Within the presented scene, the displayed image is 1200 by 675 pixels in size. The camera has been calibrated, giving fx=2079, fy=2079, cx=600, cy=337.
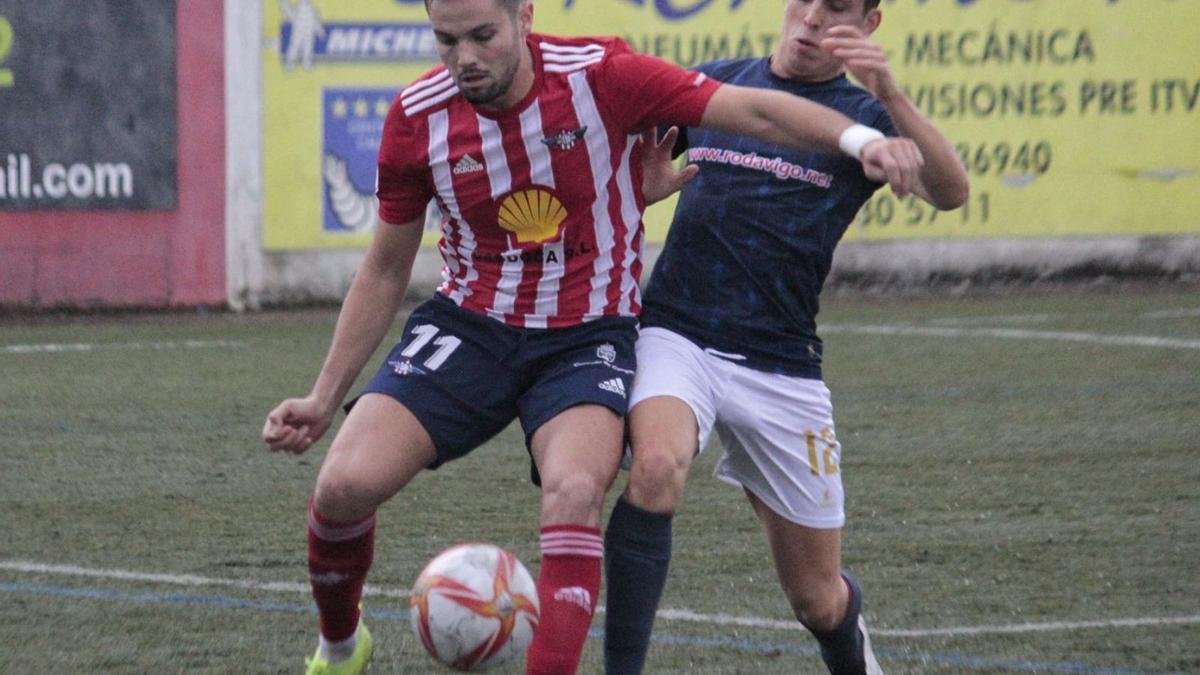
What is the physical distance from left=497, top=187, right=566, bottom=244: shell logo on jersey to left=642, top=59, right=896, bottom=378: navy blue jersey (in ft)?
1.21

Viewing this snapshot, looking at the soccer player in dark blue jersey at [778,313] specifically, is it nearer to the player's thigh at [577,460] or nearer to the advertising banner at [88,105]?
the player's thigh at [577,460]

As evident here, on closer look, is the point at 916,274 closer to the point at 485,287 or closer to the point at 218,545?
the point at 218,545

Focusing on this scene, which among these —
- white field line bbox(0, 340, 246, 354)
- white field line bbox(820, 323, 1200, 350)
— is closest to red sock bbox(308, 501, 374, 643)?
white field line bbox(0, 340, 246, 354)

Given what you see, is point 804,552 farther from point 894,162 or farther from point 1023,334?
point 1023,334

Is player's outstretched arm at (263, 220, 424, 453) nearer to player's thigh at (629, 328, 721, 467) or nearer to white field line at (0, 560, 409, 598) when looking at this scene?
player's thigh at (629, 328, 721, 467)

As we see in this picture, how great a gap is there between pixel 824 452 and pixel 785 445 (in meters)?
0.12

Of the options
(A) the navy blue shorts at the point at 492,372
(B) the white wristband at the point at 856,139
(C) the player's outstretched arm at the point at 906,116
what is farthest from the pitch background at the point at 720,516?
(B) the white wristband at the point at 856,139

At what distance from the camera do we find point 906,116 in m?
4.44

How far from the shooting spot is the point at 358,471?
14.8ft

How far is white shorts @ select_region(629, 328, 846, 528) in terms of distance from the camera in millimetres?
4719

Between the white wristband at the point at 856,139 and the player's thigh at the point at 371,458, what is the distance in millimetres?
1149

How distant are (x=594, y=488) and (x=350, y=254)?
9.22m

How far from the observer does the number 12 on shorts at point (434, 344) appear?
470 centimetres

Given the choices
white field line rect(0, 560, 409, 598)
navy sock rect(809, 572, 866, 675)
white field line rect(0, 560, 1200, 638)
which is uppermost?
navy sock rect(809, 572, 866, 675)
